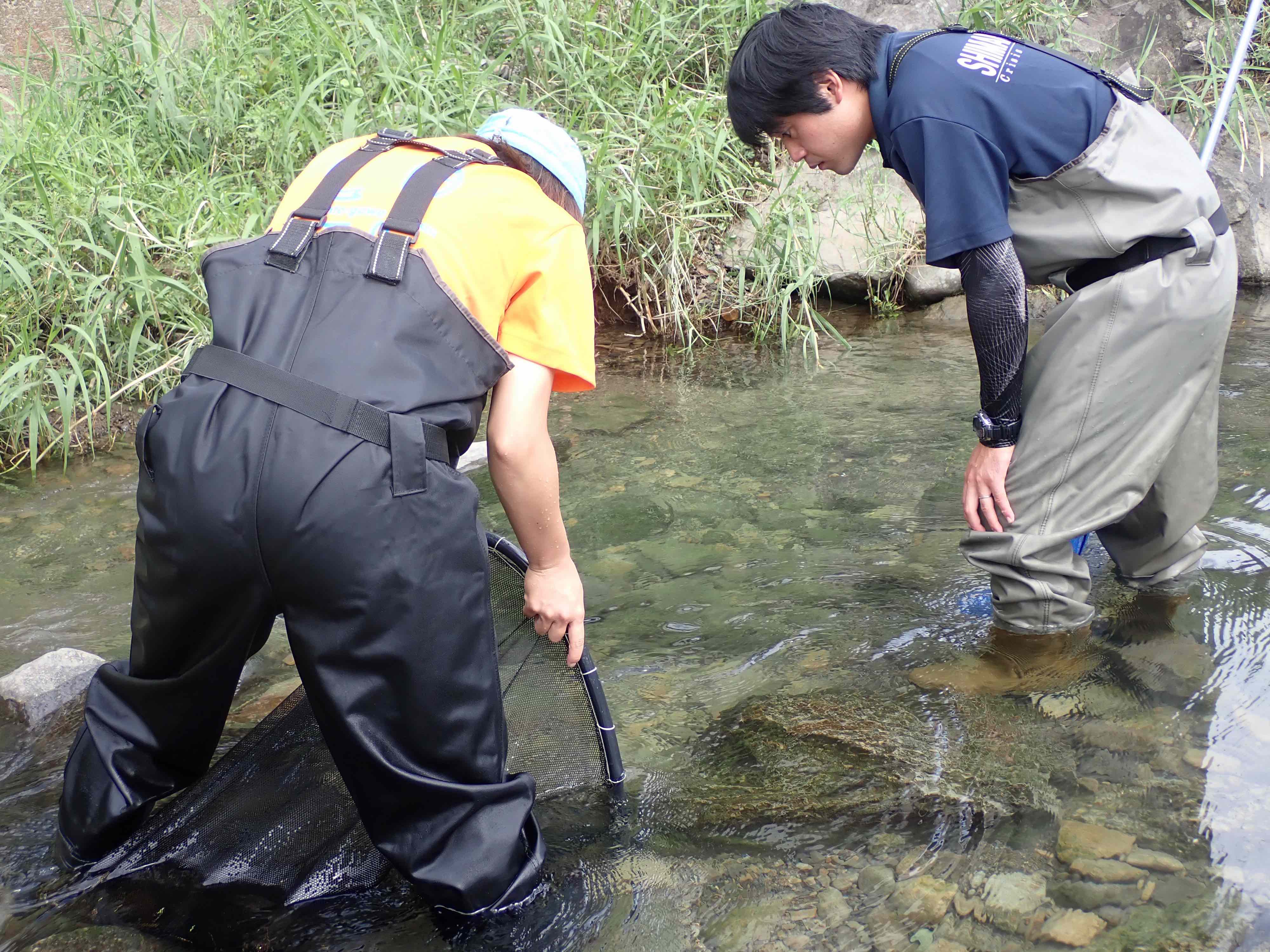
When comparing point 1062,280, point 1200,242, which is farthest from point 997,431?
point 1200,242

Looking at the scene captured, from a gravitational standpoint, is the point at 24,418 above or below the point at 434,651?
below

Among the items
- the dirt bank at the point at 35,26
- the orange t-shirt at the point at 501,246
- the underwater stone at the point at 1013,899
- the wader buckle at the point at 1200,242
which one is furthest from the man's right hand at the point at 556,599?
the dirt bank at the point at 35,26

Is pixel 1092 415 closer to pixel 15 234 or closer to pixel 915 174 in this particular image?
pixel 915 174

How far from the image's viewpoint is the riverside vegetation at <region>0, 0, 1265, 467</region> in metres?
4.65

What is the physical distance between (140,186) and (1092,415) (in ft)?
14.4

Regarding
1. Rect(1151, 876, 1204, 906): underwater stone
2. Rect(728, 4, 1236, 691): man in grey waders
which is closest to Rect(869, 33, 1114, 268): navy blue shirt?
Rect(728, 4, 1236, 691): man in grey waders

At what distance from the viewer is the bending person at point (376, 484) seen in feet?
5.32

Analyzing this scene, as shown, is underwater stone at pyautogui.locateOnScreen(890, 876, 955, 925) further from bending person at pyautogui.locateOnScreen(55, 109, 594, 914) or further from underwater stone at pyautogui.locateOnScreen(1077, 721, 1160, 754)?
bending person at pyautogui.locateOnScreen(55, 109, 594, 914)

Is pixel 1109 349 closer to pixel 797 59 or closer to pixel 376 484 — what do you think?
pixel 797 59

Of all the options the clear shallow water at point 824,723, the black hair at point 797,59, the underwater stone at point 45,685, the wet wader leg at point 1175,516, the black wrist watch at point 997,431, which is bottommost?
the underwater stone at point 45,685

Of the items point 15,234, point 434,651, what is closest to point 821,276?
point 15,234

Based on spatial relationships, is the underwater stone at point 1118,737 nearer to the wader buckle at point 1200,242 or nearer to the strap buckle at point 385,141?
the wader buckle at point 1200,242

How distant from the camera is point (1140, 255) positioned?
248 centimetres

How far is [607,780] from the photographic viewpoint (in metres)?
2.35
